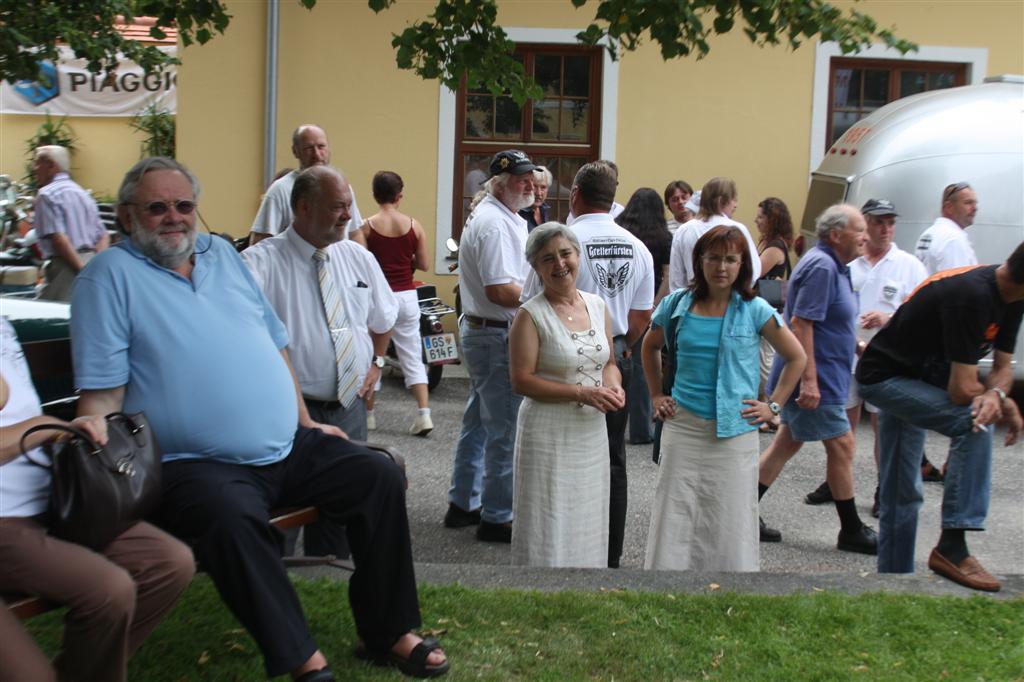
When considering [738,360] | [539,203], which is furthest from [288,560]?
[539,203]

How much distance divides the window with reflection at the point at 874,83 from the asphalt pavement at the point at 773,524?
4.55m

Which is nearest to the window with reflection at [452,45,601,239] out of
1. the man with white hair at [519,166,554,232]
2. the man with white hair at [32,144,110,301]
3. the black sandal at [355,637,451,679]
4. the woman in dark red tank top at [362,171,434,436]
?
the man with white hair at [519,166,554,232]

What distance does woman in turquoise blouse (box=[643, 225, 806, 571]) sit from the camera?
556cm

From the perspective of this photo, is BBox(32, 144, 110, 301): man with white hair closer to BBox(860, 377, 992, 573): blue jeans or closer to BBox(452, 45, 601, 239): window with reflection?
BBox(452, 45, 601, 239): window with reflection

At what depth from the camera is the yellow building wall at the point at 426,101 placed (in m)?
13.2

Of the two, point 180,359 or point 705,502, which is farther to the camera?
point 705,502

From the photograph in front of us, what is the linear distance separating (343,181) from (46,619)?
2.08m

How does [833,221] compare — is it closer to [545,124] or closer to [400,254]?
[400,254]

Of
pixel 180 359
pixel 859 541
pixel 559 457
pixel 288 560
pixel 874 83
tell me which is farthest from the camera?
pixel 874 83

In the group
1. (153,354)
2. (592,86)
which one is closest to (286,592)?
(153,354)

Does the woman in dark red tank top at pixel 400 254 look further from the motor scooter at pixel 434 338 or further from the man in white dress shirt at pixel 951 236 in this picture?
the man in white dress shirt at pixel 951 236

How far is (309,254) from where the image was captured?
210 inches

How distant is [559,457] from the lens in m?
5.48

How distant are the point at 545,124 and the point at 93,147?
805cm
